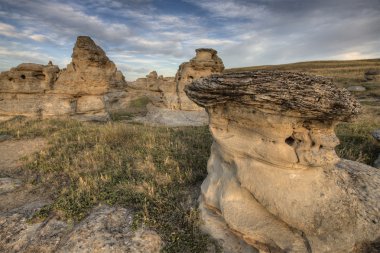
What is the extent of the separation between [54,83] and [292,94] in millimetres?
17568

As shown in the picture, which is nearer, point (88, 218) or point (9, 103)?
point (88, 218)

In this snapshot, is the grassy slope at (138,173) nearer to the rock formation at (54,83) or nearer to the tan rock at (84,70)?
the rock formation at (54,83)

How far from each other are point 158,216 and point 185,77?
16353 millimetres

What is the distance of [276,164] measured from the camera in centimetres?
473

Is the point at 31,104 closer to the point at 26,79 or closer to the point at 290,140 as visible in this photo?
the point at 26,79

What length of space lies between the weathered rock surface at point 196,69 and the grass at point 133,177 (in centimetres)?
953

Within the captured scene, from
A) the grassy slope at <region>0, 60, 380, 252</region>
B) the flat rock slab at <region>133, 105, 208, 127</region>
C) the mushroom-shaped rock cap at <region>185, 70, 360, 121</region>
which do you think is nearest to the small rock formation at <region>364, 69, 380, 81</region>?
the flat rock slab at <region>133, 105, 208, 127</region>

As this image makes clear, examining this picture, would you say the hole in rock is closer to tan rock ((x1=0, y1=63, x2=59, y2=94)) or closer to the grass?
the grass

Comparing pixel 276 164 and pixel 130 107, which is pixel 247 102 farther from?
pixel 130 107

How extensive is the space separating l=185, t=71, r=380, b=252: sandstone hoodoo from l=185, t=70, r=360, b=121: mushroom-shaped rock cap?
15mm

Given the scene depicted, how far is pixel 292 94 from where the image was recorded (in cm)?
414

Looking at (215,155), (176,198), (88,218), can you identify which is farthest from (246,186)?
(88,218)

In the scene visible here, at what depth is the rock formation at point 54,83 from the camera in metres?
17.0

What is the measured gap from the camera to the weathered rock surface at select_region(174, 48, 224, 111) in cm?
2019
